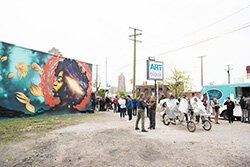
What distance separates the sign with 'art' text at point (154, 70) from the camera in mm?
24016

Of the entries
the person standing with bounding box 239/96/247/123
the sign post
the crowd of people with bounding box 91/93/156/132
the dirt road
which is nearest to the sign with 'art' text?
the sign post

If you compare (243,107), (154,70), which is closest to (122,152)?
(243,107)

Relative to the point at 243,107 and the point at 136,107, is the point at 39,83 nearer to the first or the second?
the point at 136,107

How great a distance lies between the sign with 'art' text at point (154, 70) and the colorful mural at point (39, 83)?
6.77m

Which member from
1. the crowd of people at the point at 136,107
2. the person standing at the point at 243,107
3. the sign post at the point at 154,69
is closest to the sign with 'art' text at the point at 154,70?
the sign post at the point at 154,69

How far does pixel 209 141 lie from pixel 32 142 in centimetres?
656

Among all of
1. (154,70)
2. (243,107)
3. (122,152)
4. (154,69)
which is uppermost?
(154,69)

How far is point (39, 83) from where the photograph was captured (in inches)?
659

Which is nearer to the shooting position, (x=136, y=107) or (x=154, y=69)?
(x=136, y=107)

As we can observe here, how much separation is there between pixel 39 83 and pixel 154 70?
12.7 meters

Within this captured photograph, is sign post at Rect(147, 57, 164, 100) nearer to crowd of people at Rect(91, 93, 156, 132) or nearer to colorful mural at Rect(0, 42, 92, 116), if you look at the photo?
crowd of people at Rect(91, 93, 156, 132)

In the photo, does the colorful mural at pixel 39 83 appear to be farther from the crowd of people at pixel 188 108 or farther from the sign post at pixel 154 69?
the sign post at pixel 154 69

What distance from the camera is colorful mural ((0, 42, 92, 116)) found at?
14266mm

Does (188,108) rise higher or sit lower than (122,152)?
higher
